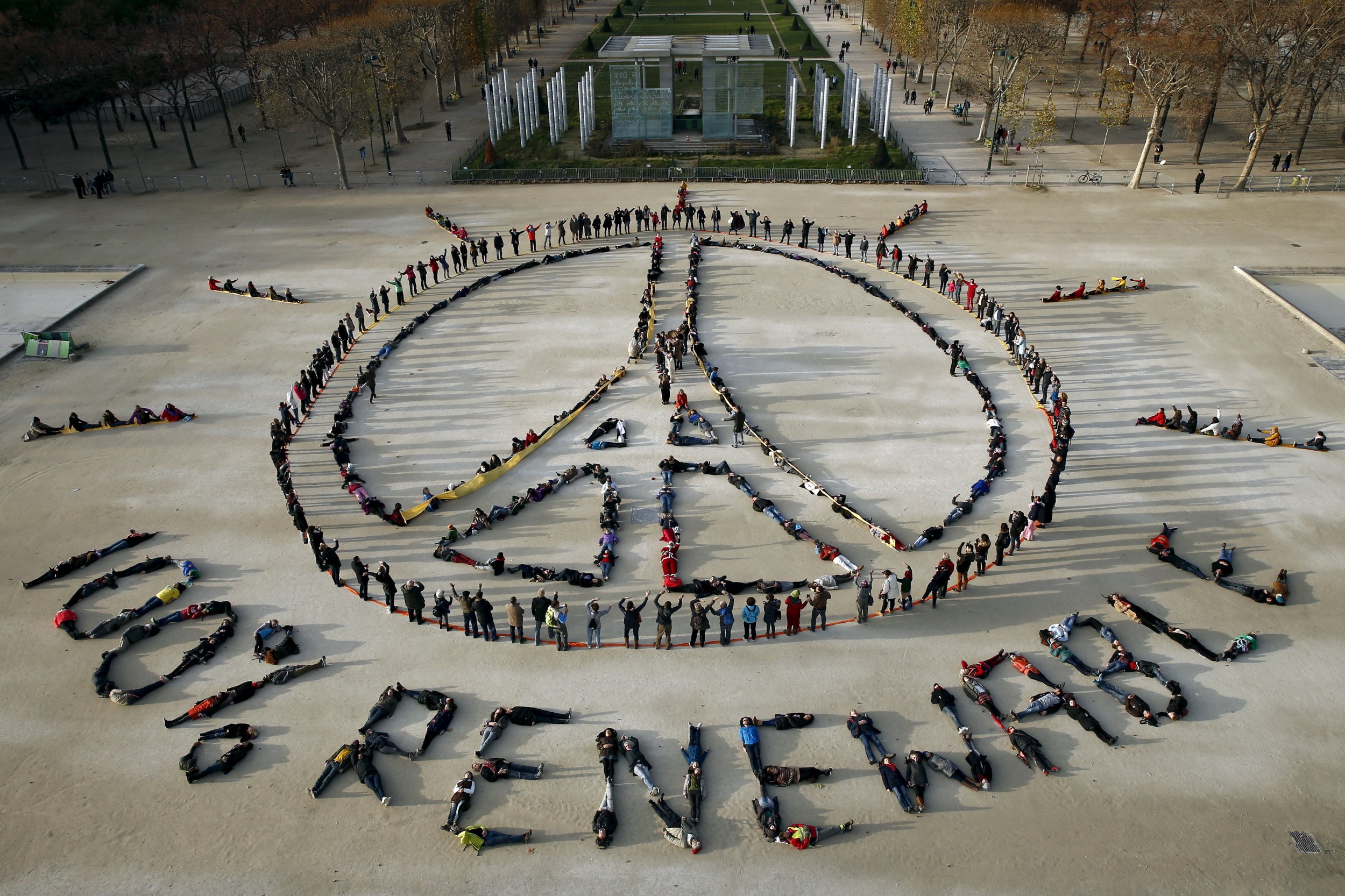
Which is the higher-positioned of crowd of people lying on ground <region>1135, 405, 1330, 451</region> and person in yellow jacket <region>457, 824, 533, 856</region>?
crowd of people lying on ground <region>1135, 405, 1330, 451</region>

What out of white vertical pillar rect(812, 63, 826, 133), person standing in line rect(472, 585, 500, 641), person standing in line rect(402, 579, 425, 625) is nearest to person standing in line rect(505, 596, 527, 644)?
person standing in line rect(472, 585, 500, 641)

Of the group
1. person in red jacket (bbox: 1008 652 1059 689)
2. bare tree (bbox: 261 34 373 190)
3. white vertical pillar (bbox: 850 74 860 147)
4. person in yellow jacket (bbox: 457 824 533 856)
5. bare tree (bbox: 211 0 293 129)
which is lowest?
person in yellow jacket (bbox: 457 824 533 856)

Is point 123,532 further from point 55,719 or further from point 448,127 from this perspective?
point 448,127

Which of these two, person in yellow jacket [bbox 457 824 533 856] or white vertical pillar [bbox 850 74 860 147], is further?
white vertical pillar [bbox 850 74 860 147]

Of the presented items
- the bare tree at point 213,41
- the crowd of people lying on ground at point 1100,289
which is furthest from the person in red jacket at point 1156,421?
the bare tree at point 213,41

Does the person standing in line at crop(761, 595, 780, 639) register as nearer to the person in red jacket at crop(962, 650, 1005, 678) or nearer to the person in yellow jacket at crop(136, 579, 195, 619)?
the person in red jacket at crop(962, 650, 1005, 678)

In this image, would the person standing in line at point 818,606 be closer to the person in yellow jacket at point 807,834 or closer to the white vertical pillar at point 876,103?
the person in yellow jacket at point 807,834

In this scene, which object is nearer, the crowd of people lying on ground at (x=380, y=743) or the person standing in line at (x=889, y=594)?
the crowd of people lying on ground at (x=380, y=743)
